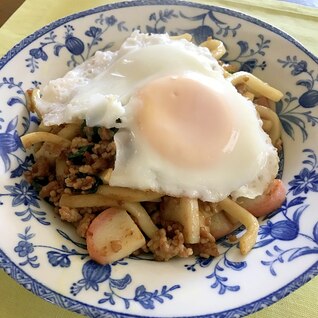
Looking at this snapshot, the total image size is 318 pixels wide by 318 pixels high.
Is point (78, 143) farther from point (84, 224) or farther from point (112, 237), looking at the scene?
point (112, 237)

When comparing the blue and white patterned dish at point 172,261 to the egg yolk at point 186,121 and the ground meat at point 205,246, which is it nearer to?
the ground meat at point 205,246

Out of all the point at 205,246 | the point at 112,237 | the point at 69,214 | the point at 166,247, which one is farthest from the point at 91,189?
the point at 205,246

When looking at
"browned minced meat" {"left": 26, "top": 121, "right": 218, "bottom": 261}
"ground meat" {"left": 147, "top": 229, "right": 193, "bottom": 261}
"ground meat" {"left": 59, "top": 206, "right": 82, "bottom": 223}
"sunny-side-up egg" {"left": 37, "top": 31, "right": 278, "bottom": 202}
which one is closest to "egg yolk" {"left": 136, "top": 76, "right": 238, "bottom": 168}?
"sunny-side-up egg" {"left": 37, "top": 31, "right": 278, "bottom": 202}

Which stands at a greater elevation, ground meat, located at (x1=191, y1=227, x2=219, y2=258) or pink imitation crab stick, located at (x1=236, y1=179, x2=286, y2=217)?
pink imitation crab stick, located at (x1=236, y1=179, x2=286, y2=217)

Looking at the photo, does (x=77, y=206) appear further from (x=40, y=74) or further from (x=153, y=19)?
(x=153, y=19)

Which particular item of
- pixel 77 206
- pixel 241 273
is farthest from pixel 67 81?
pixel 241 273

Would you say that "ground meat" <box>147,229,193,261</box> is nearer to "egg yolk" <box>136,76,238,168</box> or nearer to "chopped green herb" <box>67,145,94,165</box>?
"egg yolk" <box>136,76,238,168</box>

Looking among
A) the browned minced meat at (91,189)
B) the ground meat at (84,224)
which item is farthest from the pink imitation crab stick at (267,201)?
the ground meat at (84,224)
